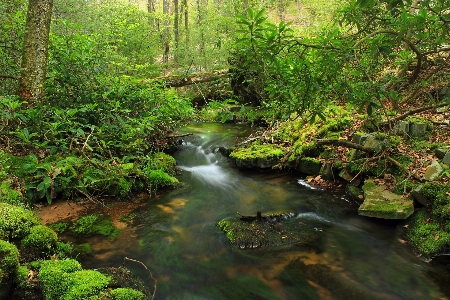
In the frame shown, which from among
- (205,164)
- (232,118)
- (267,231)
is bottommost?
(267,231)

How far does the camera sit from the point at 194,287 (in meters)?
4.21

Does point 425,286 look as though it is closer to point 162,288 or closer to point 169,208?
point 162,288

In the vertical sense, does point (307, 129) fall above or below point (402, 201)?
above

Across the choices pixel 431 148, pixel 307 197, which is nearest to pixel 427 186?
pixel 431 148

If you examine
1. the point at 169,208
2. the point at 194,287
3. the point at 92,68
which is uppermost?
the point at 92,68

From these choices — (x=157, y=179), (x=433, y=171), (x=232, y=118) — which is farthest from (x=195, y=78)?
(x=433, y=171)

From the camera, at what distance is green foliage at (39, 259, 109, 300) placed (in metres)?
3.16

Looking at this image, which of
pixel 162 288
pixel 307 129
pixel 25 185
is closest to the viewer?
pixel 162 288

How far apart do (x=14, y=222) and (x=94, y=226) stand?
1.71 m

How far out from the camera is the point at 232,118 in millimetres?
7027

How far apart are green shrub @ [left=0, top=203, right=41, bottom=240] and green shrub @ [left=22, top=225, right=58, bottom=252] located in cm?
8

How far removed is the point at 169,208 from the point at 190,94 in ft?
42.6

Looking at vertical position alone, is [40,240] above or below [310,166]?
below

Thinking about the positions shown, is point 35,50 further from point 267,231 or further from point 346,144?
point 346,144
